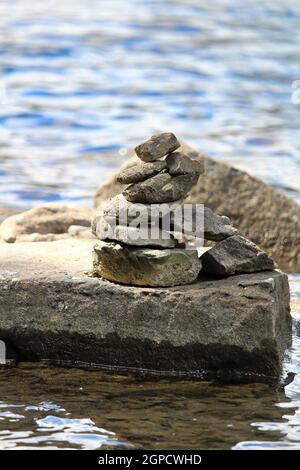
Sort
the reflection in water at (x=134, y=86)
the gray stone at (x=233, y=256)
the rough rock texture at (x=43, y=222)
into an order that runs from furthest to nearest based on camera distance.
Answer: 1. the reflection in water at (x=134, y=86)
2. the rough rock texture at (x=43, y=222)
3. the gray stone at (x=233, y=256)

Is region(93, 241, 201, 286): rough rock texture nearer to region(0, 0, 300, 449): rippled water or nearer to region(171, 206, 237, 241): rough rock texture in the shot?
region(171, 206, 237, 241): rough rock texture

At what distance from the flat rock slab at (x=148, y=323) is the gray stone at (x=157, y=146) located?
2.72ft

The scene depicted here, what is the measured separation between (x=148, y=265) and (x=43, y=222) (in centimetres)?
335

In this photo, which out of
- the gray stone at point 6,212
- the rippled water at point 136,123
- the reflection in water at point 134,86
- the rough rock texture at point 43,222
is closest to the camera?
the rippled water at point 136,123

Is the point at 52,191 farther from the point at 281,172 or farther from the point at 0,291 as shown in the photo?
the point at 0,291

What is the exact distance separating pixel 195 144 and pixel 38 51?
6.67 m

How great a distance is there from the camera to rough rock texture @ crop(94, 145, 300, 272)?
10828 millimetres

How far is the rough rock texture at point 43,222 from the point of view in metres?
10.1

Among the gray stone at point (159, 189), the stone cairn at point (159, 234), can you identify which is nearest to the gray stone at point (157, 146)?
the stone cairn at point (159, 234)

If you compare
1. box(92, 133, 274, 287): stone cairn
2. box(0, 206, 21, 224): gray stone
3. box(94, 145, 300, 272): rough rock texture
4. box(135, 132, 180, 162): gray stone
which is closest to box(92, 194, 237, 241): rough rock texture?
box(92, 133, 274, 287): stone cairn

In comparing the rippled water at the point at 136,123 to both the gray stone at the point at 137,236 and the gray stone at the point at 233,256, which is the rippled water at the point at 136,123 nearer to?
the gray stone at the point at 233,256

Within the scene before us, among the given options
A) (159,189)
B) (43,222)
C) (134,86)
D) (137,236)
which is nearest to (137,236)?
(137,236)

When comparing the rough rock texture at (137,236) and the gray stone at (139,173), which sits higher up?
the gray stone at (139,173)

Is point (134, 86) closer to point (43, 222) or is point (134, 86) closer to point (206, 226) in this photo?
point (43, 222)
